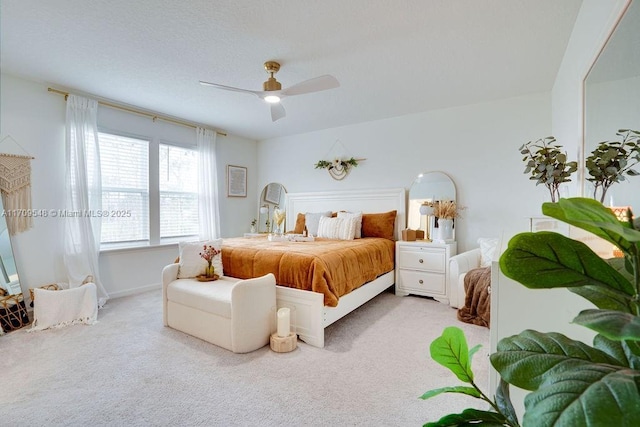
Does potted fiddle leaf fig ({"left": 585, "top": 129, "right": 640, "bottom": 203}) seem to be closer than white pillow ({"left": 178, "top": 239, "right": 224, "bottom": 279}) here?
Yes

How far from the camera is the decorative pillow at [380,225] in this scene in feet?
14.0

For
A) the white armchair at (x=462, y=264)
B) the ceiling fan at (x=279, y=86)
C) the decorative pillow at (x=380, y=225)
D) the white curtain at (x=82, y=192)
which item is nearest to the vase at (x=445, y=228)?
the white armchair at (x=462, y=264)

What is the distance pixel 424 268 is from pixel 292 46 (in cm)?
294

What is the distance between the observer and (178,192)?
4.68 m

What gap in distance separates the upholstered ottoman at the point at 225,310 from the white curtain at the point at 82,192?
138cm

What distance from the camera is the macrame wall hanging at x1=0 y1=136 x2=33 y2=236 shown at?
10.1ft

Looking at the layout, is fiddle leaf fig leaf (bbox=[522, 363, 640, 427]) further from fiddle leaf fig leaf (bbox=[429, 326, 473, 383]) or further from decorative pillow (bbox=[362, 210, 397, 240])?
decorative pillow (bbox=[362, 210, 397, 240])

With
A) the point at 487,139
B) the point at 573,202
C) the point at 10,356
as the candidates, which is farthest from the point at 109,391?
the point at 487,139

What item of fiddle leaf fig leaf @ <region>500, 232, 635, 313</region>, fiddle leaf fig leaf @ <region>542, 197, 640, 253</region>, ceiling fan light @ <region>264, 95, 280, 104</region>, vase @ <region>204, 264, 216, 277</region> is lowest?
vase @ <region>204, 264, 216, 277</region>

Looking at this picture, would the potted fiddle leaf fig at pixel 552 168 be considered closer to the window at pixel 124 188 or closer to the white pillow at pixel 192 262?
the white pillow at pixel 192 262

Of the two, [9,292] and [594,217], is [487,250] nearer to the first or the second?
[594,217]

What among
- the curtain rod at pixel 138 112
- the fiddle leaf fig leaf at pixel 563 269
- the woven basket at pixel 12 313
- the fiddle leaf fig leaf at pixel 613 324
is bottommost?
the woven basket at pixel 12 313

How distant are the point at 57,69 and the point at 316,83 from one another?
262 cm

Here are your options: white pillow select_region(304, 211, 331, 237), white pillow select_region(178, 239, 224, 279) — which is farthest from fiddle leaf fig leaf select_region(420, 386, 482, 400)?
white pillow select_region(304, 211, 331, 237)
